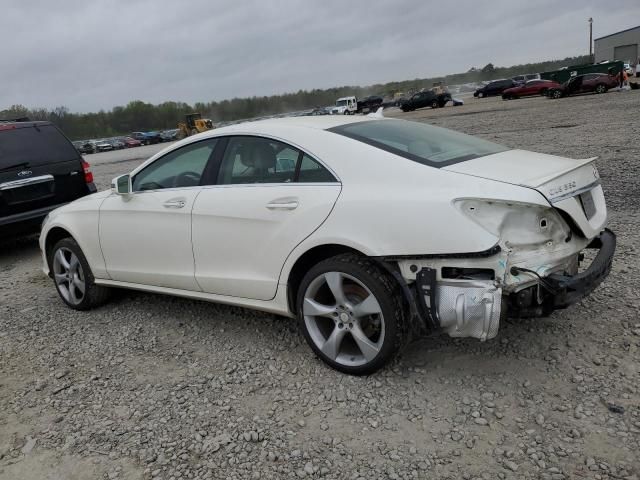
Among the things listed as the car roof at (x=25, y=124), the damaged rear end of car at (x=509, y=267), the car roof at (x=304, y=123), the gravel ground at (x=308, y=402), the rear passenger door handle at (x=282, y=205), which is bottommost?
the gravel ground at (x=308, y=402)

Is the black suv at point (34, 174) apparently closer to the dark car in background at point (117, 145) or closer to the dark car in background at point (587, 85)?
the dark car in background at point (587, 85)

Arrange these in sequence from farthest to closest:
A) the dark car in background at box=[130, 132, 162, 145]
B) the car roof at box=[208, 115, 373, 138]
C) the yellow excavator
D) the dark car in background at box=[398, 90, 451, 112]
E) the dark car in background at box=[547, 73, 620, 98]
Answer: the dark car in background at box=[130, 132, 162, 145] → the yellow excavator → the dark car in background at box=[398, 90, 451, 112] → the dark car in background at box=[547, 73, 620, 98] → the car roof at box=[208, 115, 373, 138]

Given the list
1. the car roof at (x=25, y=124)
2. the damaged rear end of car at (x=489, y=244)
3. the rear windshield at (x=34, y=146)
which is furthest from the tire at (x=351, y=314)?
the car roof at (x=25, y=124)

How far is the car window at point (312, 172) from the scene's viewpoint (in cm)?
320

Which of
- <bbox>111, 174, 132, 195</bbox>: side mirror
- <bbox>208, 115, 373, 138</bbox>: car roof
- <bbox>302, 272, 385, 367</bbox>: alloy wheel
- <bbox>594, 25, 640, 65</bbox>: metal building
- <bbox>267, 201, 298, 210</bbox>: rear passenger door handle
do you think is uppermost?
<bbox>594, 25, 640, 65</bbox>: metal building

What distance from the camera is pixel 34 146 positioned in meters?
6.78

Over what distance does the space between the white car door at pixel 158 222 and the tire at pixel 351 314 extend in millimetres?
1046

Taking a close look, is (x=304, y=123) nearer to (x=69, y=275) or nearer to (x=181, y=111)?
(x=69, y=275)

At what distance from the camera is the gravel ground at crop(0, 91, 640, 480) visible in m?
2.52

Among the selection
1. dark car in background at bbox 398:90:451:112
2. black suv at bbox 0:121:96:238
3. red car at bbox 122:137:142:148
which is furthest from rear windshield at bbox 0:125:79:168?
red car at bbox 122:137:142:148

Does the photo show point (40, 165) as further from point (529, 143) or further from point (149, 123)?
point (149, 123)

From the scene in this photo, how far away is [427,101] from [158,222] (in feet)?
143

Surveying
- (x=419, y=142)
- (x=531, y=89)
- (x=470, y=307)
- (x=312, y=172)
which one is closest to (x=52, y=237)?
(x=312, y=172)

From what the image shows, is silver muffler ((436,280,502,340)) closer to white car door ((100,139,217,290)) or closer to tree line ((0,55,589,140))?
white car door ((100,139,217,290))
